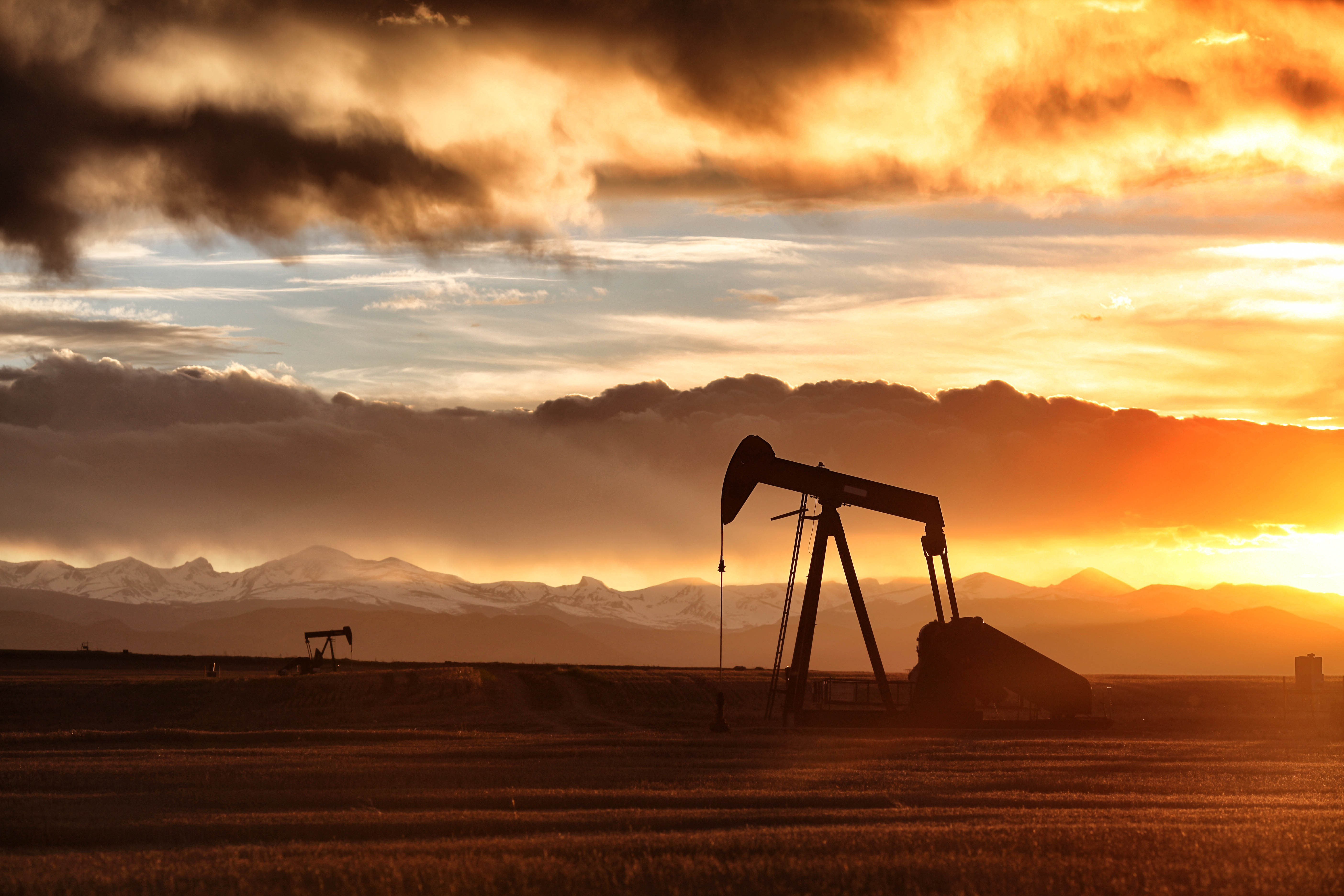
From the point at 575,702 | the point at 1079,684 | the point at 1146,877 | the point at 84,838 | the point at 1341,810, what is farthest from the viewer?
the point at 575,702

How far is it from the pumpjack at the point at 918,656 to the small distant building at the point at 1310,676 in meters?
16.8

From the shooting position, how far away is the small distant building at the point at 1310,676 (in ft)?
177

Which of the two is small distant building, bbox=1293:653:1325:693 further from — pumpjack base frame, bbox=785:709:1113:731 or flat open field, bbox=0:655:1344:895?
pumpjack base frame, bbox=785:709:1113:731

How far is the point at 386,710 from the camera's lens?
50.9m

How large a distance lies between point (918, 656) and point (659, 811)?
2256 centimetres

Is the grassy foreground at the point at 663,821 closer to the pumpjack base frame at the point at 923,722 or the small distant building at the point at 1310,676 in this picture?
the pumpjack base frame at the point at 923,722

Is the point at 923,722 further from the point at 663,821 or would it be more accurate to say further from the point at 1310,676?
the point at 1310,676

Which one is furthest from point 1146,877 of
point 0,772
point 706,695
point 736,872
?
point 706,695

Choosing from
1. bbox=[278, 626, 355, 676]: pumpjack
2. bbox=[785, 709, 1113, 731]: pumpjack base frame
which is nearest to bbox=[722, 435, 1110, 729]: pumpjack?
bbox=[785, 709, 1113, 731]: pumpjack base frame

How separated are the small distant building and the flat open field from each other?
38.3 feet

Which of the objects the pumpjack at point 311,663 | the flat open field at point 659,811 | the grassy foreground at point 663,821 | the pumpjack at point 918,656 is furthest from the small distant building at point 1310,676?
the pumpjack at point 311,663

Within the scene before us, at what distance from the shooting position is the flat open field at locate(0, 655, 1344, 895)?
15086 millimetres

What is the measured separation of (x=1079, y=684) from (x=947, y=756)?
15131 mm

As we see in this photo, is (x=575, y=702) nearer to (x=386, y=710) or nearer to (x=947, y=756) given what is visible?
(x=386, y=710)
